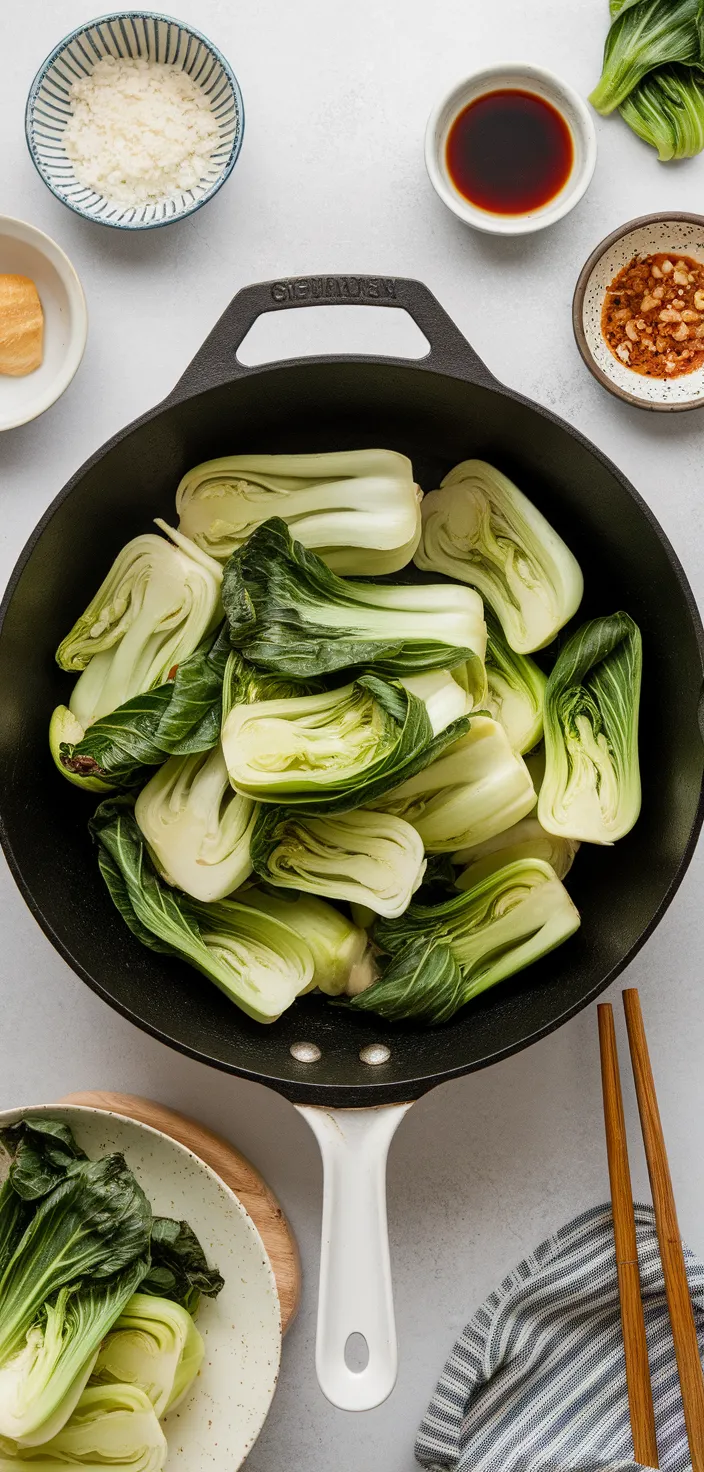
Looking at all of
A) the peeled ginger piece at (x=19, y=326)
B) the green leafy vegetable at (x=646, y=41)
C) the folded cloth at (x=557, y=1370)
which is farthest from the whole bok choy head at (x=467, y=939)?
the green leafy vegetable at (x=646, y=41)

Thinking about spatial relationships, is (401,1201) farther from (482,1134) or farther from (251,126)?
(251,126)

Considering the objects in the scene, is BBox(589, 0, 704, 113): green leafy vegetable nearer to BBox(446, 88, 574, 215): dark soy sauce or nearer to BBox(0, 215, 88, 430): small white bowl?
BBox(446, 88, 574, 215): dark soy sauce

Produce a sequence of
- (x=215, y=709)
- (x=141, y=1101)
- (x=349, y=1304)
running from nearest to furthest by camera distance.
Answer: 1. (x=349, y=1304)
2. (x=215, y=709)
3. (x=141, y=1101)

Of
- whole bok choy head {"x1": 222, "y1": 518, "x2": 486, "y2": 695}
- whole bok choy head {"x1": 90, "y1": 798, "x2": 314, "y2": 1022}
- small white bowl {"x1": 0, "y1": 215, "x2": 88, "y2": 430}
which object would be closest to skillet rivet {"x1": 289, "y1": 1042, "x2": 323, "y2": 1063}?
whole bok choy head {"x1": 90, "y1": 798, "x2": 314, "y2": 1022}

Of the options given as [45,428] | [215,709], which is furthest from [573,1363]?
[45,428]

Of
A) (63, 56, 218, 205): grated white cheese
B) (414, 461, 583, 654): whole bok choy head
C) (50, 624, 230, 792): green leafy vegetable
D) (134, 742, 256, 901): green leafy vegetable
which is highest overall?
(63, 56, 218, 205): grated white cheese

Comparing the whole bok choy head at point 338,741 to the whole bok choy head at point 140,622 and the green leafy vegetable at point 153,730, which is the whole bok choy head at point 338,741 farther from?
the whole bok choy head at point 140,622
